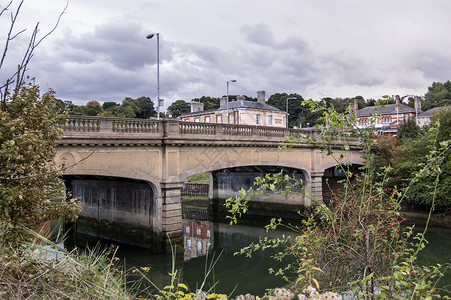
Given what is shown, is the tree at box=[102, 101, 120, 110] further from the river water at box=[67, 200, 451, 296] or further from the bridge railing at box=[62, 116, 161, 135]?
the bridge railing at box=[62, 116, 161, 135]

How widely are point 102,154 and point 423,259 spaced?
46.4ft

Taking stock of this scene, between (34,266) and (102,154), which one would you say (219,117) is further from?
(34,266)

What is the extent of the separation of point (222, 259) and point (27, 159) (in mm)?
13655

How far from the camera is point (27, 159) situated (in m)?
5.10

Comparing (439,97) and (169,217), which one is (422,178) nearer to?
(169,217)

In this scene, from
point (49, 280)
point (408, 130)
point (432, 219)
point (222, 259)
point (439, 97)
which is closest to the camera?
point (49, 280)

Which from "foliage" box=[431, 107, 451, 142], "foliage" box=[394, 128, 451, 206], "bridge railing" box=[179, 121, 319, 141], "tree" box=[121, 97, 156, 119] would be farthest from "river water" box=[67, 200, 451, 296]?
"tree" box=[121, 97, 156, 119]

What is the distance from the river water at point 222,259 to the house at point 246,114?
1914cm

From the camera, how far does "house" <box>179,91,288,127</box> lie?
A: 138 feet

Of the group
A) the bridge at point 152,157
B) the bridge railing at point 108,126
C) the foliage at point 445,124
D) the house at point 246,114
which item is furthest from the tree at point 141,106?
the foliage at point 445,124

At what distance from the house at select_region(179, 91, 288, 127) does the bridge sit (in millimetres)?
18986

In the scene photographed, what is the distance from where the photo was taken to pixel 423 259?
16.5 meters

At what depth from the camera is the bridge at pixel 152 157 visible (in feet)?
46.9

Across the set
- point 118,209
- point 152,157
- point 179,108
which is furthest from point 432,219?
point 179,108
